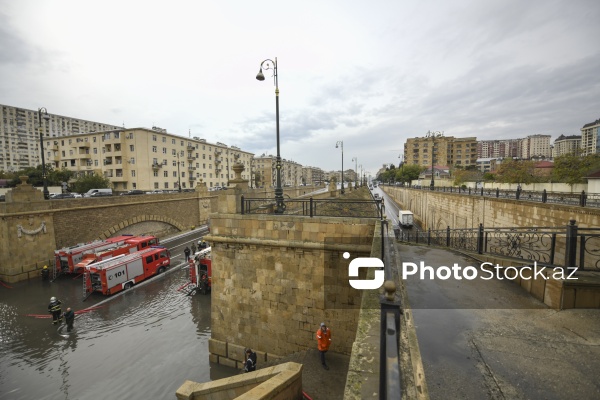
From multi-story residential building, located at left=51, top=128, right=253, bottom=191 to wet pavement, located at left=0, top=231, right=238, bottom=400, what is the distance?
92.7ft

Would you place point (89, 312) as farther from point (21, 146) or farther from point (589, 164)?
point (21, 146)

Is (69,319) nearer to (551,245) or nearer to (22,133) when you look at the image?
(551,245)

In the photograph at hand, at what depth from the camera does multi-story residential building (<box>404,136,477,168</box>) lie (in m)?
100

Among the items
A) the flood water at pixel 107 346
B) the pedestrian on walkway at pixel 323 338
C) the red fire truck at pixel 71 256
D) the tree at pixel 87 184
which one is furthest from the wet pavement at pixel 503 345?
the tree at pixel 87 184

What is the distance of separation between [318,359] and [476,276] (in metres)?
5.41

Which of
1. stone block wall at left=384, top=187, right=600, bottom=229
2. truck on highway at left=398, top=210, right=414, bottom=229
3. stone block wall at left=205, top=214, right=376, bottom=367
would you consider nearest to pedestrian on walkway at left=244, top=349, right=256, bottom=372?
stone block wall at left=205, top=214, right=376, bottom=367

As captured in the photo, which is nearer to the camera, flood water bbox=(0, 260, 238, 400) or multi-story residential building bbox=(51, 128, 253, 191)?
flood water bbox=(0, 260, 238, 400)

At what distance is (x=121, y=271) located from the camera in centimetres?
1656

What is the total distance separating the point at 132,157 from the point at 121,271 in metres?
36.1

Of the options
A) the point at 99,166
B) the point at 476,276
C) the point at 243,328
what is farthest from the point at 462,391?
the point at 99,166

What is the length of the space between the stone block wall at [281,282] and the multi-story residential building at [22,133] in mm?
121573

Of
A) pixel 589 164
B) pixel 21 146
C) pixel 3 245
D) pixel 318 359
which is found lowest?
pixel 318 359

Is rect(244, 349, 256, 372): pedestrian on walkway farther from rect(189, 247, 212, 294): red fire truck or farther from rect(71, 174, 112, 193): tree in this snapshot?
rect(71, 174, 112, 193): tree

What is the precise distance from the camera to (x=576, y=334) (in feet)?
12.9
